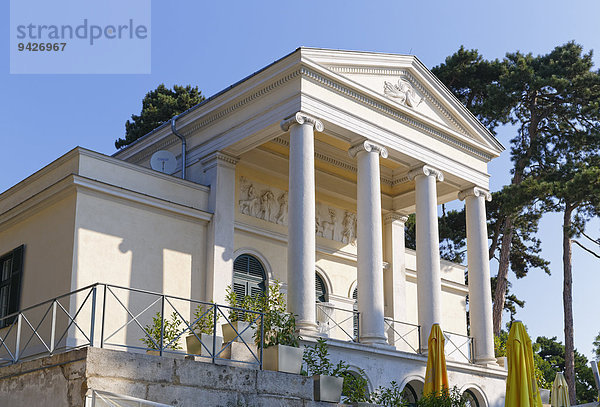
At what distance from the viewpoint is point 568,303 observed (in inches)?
1129

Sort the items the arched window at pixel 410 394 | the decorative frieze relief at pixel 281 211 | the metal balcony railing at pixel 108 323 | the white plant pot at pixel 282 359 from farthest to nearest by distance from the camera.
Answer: the decorative frieze relief at pixel 281 211 → the arched window at pixel 410 394 → the metal balcony railing at pixel 108 323 → the white plant pot at pixel 282 359

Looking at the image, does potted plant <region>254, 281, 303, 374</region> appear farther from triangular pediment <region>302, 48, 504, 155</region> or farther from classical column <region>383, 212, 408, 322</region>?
classical column <region>383, 212, 408, 322</region>

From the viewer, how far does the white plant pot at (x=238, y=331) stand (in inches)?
491

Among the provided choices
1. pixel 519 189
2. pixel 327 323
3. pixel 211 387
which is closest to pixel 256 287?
pixel 327 323

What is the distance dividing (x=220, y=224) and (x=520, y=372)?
27.0 feet

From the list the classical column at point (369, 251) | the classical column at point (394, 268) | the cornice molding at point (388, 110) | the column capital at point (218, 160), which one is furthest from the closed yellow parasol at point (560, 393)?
the column capital at point (218, 160)

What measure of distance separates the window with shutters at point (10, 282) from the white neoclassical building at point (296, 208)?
5 cm

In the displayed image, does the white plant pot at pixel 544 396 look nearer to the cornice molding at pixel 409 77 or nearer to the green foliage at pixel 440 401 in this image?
the green foliage at pixel 440 401

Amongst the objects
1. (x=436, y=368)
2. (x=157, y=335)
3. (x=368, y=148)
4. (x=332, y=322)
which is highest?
(x=368, y=148)

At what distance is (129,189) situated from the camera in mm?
17266

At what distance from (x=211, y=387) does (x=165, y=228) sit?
8130 millimetres

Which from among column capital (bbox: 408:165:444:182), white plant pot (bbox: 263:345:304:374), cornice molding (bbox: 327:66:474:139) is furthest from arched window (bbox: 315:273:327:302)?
white plant pot (bbox: 263:345:304:374)

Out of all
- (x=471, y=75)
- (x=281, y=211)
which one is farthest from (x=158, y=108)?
(x=281, y=211)

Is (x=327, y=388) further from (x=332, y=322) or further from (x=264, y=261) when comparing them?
(x=332, y=322)
